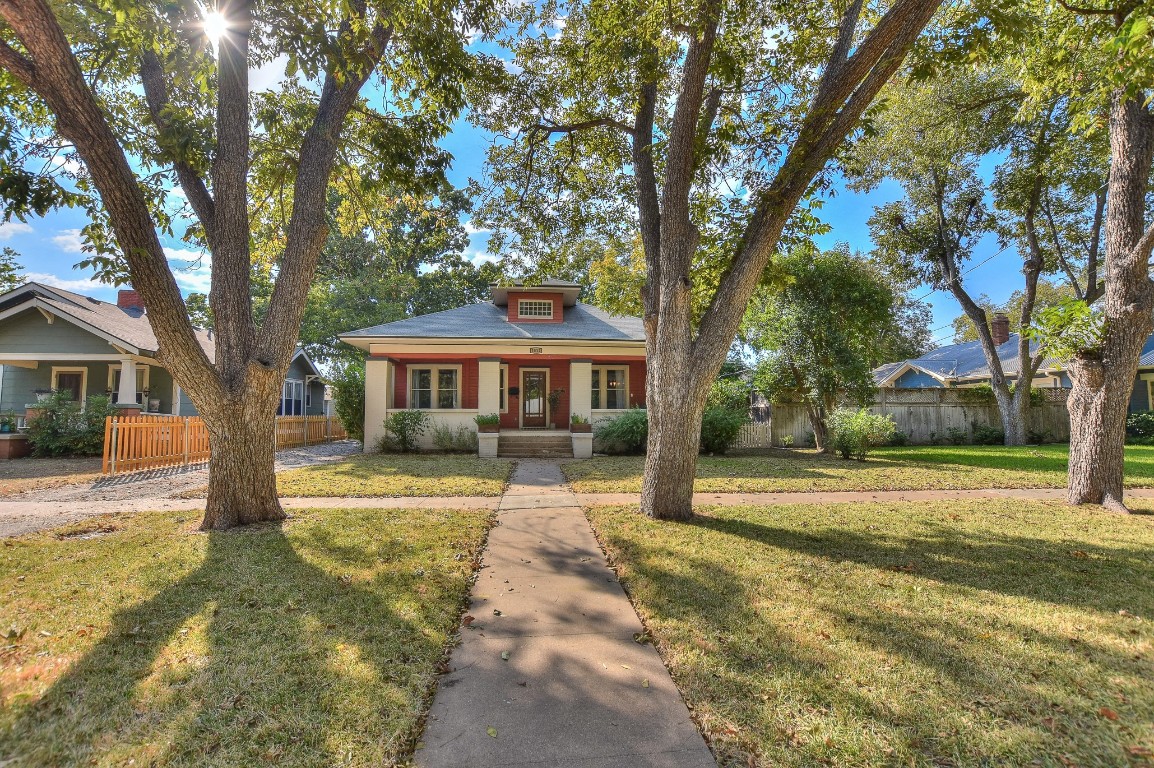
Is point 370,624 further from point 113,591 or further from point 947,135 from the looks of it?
point 947,135

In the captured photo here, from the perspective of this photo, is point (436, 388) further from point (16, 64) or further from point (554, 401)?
point (16, 64)

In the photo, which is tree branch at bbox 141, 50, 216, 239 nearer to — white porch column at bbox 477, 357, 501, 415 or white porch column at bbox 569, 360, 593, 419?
white porch column at bbox 477, 357, 501, 415

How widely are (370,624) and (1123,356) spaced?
9877 mm

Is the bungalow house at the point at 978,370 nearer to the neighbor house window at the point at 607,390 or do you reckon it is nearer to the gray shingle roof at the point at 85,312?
the neighbor house window at the point at 607,390

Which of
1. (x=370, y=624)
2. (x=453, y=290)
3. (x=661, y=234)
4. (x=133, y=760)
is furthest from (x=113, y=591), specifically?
(x=453, y=290)

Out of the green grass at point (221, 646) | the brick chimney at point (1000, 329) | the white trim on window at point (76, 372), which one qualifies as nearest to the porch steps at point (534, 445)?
the green grass at point (221, 646)

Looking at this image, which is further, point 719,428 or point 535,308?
point 535,308

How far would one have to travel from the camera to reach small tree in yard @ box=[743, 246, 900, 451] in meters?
13.8

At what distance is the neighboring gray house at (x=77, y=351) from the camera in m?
14.8

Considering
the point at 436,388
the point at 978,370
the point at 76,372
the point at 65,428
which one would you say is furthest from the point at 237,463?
the point at 978,370

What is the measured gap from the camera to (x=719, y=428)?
1398 centimetres

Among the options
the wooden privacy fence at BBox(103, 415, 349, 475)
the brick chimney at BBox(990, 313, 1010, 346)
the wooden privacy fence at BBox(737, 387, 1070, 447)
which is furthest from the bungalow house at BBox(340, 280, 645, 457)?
the brick chimney at BBox(990, 313, 1010, 346)

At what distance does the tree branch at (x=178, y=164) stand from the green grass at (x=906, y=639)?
19.8 ft

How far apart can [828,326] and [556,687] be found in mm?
13668
